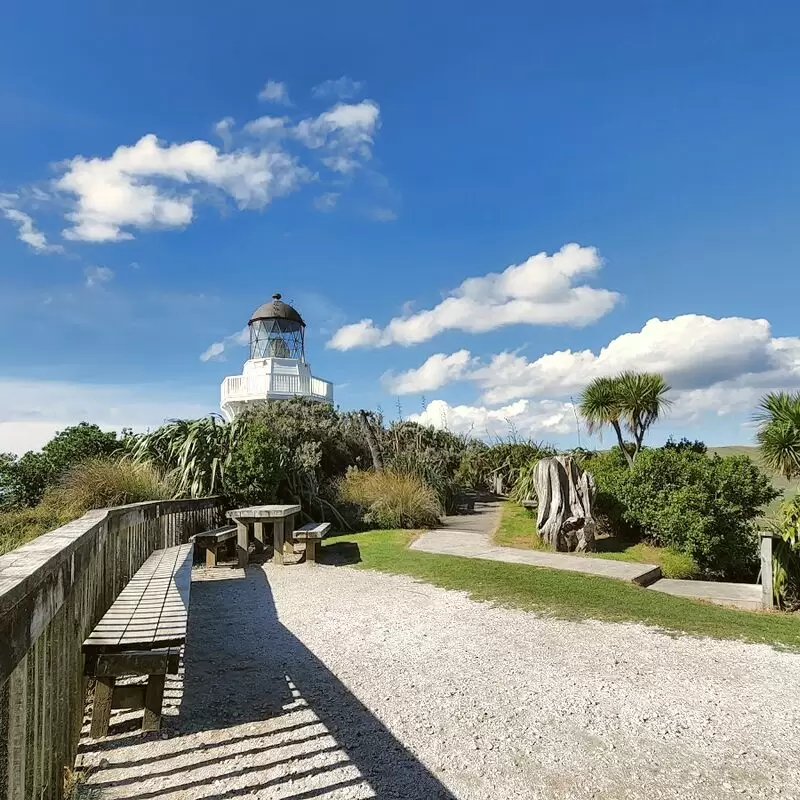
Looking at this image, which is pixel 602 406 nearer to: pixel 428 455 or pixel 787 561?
pixel 428 455

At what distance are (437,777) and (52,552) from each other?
1951 mm

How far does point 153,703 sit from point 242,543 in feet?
19.0

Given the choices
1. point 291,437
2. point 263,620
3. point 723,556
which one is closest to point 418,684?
point 263,620

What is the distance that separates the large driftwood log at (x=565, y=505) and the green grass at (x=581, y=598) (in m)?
1.93

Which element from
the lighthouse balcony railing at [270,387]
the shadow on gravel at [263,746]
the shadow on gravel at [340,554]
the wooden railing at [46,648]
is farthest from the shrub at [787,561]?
the lighthouse balcony railing at [270,387]

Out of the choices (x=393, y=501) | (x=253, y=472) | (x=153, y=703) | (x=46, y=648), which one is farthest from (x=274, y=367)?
(x=46, y=648)

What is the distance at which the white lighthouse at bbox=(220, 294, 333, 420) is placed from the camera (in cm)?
2084

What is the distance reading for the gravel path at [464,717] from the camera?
274 centimetres

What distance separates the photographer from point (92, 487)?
792 cm

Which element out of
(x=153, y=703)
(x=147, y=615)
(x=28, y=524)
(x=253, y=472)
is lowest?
(x=153, y=703)

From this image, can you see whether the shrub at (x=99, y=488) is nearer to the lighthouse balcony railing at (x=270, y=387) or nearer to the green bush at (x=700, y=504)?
the green bush at (x=700, y=504)

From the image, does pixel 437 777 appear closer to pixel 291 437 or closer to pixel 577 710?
pixel 577 710

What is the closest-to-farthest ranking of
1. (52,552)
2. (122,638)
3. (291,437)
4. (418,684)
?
(52,552) → (122,638) → (418,684) → (291,437)

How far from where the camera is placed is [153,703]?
10.5 ft
